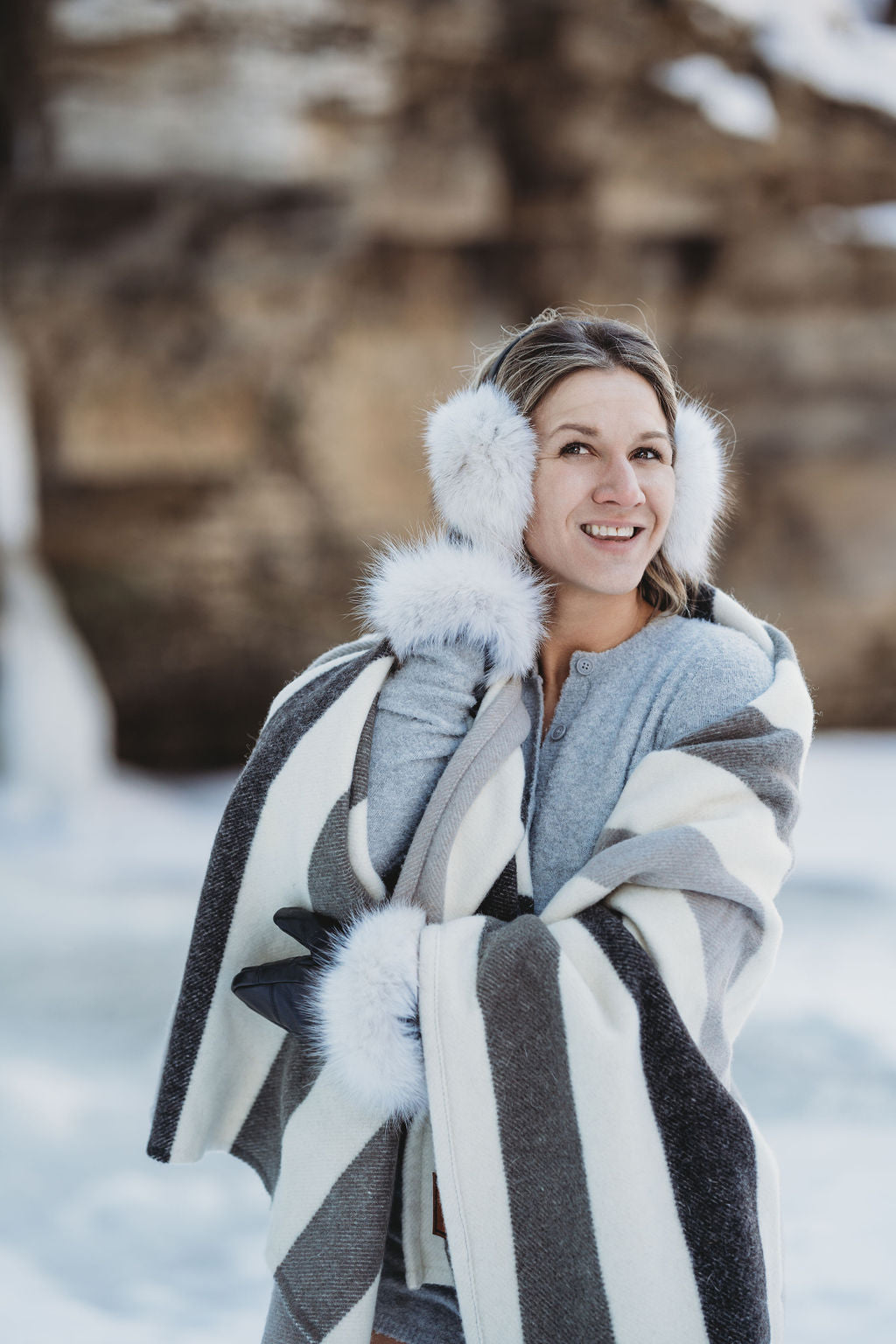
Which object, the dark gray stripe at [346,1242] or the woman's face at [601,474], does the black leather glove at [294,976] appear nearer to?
the dark gray stripe at [346,1242]

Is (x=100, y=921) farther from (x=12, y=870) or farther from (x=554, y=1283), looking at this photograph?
(x=554, y=1283)

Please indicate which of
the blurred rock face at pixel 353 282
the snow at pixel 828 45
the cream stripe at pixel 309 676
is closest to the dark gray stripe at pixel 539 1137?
the cream stripe at pixel 309 676

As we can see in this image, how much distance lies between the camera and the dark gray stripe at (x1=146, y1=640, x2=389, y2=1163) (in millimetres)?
1087

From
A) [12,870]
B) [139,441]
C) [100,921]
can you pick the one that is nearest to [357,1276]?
[100,921]

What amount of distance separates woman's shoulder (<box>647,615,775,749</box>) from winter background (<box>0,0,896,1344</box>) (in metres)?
1.20

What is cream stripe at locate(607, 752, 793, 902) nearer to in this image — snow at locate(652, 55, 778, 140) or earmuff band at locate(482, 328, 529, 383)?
earmuff band at locate(482, 328, 529, 383)

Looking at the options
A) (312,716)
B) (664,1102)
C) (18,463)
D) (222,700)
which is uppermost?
(18,463)

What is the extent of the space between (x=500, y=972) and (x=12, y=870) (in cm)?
328

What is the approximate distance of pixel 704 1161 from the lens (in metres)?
0.88

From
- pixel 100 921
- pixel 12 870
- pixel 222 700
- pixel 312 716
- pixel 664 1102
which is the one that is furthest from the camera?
pixel 222 700

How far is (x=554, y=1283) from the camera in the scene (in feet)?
2.95

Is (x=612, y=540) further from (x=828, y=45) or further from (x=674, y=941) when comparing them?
(x=828, y=45)

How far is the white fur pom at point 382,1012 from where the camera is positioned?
3.05 feet

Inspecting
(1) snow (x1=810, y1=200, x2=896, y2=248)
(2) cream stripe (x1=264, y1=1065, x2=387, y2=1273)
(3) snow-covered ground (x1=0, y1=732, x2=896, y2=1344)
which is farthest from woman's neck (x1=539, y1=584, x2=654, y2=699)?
(1) snow (x1=810, y1=200, x2=896, y2=248)
